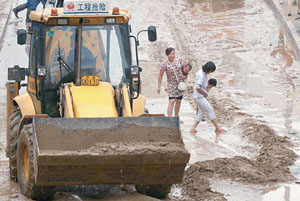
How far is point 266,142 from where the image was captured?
44.7 feet

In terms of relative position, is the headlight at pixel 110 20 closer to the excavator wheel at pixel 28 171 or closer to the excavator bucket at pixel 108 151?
the excavator bucket at pixel 108 151

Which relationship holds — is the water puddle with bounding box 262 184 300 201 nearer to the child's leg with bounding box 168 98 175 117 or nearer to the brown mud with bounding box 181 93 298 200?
the brown mud with bounding box 181 93 298 200

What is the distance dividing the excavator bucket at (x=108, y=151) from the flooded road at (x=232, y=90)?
3.06ft

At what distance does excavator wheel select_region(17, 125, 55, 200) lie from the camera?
9.60 metres

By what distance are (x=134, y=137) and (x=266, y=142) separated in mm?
4658

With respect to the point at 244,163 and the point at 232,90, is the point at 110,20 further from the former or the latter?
the point at 232,90

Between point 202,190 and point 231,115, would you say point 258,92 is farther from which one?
point 202,190

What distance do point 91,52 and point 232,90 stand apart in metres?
7.54

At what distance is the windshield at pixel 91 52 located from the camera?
35.0ft

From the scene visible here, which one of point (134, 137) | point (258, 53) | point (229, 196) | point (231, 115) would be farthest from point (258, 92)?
point (134, 137)

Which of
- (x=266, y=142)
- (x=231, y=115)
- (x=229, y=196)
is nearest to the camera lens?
(x=229, y=196)

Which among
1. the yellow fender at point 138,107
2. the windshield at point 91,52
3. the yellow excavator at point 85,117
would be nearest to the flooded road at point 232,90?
the yellow excavator at point 85,117

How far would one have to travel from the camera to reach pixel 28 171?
977 cm

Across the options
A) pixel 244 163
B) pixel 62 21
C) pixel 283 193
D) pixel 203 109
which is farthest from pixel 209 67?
pixel 62 21
